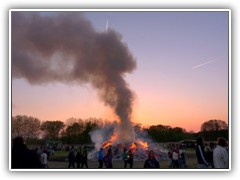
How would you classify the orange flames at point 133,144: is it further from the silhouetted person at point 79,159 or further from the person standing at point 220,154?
the person standing at point 220,154

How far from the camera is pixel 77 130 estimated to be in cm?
710

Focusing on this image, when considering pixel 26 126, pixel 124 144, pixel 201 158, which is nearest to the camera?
pixel 201 158

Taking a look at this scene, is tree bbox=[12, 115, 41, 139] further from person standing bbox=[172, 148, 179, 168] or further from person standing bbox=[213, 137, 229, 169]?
person standing bbox=[213, 137, 229, 169]

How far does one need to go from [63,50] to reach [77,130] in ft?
4.89

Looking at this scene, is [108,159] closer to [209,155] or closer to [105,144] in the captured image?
[105,144]

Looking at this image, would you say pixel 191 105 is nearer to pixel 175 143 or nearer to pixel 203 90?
pixel 203 90

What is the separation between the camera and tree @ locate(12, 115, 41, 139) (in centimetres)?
659

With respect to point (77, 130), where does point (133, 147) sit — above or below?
below

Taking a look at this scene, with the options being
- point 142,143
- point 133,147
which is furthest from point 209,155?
point 133,147

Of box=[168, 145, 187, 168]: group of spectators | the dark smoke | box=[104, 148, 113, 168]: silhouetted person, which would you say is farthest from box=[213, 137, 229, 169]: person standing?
the dark smoke

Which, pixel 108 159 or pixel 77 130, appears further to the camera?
pixel 77 130

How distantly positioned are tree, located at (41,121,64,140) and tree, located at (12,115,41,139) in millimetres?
121

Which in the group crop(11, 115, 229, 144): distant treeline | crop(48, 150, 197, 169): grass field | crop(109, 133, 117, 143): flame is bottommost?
crop(48, 150, 197, 169): grass field

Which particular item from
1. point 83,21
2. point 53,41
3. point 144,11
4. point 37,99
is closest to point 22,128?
point 37,99
